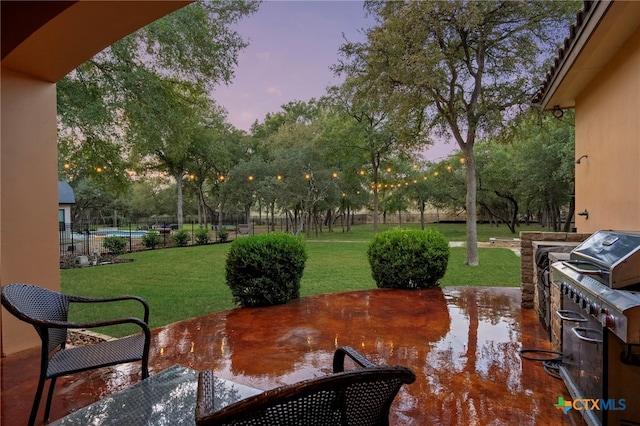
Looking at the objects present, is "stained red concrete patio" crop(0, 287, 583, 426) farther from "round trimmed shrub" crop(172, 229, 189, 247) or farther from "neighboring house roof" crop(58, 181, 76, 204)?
"neighboring house roof" crop(58, 181, 76, 204)

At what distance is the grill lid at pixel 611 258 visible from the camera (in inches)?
70.2

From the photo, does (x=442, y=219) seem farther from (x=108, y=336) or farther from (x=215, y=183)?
(x=108, y=336)

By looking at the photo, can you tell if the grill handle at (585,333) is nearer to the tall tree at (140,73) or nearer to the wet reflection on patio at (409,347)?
the wet reflection on patio at (409,347)

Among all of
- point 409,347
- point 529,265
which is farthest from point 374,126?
point 409,347

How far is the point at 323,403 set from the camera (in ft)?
3.31

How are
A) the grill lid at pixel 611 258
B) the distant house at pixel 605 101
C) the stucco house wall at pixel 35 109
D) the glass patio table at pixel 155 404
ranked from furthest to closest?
the distant house at pixel 605 101 → the stucco house wall at pixel 35 109 → the grill lid at pixel 611 258 → the glass patio table at pixel 155 404

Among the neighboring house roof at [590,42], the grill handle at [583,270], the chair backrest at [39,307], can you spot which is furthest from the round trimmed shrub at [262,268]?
the neighboring house roof at [590,42]

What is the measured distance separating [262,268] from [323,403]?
3.56 meters

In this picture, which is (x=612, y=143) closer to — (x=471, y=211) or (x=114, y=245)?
(x=471, y=211)

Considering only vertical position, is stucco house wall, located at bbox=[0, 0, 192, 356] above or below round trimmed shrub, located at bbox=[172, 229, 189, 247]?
above

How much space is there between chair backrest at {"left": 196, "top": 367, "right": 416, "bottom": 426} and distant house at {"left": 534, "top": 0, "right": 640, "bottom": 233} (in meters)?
3.40

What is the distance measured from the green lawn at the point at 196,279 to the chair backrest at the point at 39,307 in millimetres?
2359

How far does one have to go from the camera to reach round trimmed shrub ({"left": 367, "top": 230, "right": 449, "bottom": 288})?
5.48m

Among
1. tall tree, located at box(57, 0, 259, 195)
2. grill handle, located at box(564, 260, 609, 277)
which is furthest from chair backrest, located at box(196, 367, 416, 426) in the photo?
tall tree, located at box(57, 0, 259, 195)
